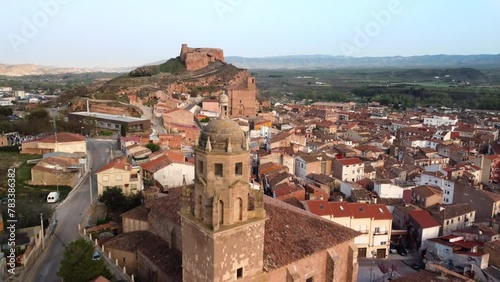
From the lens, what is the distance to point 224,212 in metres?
14.1

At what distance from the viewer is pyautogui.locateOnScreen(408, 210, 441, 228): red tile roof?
34.2m

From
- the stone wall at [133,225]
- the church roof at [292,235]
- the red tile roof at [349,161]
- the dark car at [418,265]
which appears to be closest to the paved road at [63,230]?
the stone wall at [133,225]

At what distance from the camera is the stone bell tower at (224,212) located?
45.8ft

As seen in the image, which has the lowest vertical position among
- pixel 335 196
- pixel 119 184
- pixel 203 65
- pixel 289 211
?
pixel 335 196

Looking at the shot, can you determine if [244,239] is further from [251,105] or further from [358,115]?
[358,115]

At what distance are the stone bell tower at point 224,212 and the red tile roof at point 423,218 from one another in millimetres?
24104

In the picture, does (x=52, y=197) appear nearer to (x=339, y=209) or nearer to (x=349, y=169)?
(x=339, y=209)

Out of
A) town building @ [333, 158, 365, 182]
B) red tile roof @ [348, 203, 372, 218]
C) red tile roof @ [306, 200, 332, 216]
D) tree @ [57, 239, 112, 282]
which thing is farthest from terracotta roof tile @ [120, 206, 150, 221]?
town building @ [333, 158, 365, 182]

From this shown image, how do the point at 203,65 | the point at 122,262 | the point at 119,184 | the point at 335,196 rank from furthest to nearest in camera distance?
the point at 203,65 → the point at 335,196 → the point at 119,184 → the point at 122,262

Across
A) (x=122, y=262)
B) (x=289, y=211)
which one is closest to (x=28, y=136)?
(x=122, y=262)

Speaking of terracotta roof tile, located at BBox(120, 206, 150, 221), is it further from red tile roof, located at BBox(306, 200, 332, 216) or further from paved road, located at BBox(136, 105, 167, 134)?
paved road, located at BBox(136, 105, 167, 134)

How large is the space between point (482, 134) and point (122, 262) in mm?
75181

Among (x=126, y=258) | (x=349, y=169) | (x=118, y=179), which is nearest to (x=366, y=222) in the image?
(x=349, y=169)

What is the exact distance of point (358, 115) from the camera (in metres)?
105
